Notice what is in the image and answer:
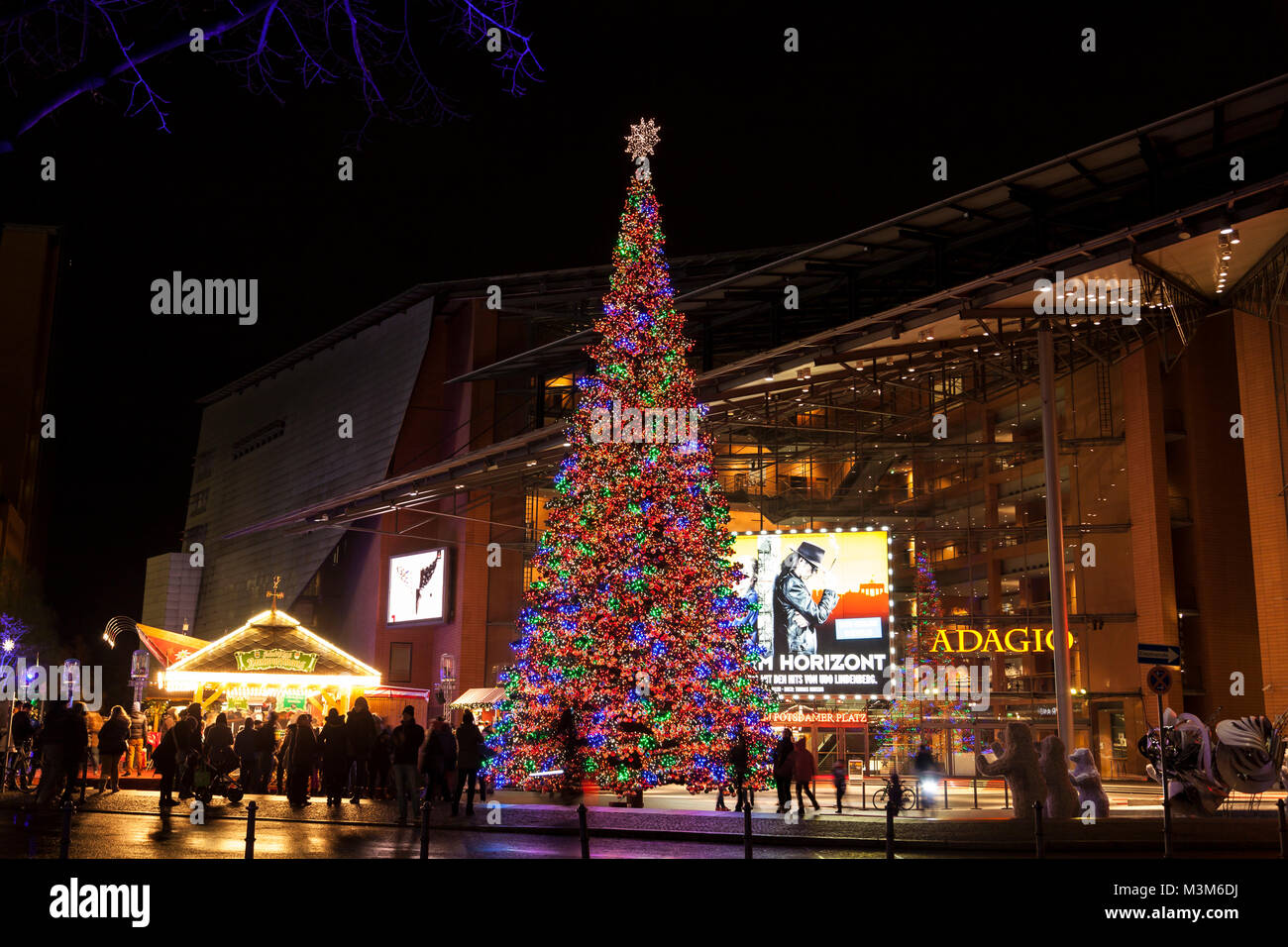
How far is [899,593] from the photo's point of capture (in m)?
41.1

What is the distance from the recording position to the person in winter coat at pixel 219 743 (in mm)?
20344

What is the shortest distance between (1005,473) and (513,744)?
23.5 meters

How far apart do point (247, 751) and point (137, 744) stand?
877 cm

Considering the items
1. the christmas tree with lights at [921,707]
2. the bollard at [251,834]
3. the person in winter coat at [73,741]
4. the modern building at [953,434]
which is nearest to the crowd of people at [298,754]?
the person in winter coat at [73,741]

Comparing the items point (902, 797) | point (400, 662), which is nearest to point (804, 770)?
point (902, 797)

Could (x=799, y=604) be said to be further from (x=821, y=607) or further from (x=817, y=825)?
(x=817, y=825)

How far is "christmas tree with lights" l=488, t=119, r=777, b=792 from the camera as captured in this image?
2080 centimetres

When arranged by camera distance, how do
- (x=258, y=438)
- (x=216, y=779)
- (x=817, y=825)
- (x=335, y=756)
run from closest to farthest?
1. (x=817, y=825)
2. (x=216, y=779)
3. (x=335, y=756)
4. (x=258, y=438)

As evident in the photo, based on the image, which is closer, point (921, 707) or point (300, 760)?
point (300, 760)

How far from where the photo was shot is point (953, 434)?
139 ft

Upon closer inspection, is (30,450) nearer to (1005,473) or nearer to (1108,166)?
(1005,473)

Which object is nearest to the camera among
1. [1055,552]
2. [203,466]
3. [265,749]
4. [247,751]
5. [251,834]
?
[251,834]

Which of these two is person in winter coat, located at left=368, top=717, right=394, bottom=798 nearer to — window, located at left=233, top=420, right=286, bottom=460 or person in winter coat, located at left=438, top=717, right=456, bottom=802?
person in winter coat, located at left=438, top=717, right=456, bottom=802
